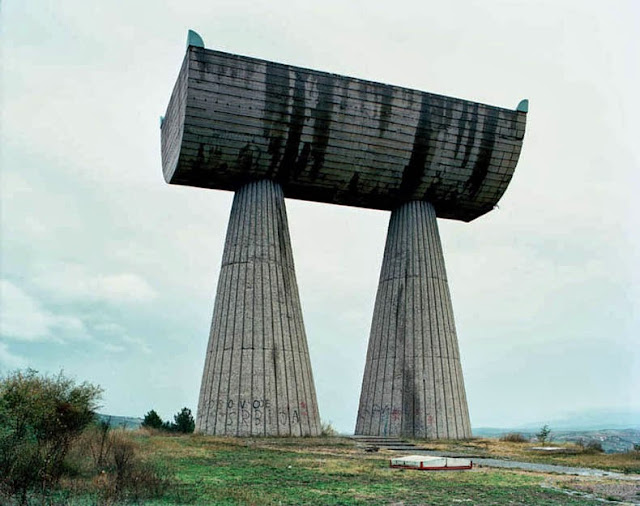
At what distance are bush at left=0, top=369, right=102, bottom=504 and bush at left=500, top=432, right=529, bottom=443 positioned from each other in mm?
18476

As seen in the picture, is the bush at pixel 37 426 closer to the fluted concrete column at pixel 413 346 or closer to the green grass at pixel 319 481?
the green grass at pixel 319 481

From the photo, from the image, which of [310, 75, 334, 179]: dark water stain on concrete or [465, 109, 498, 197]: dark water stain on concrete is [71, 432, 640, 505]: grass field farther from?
[465, 109, 498, 197]: dark water stain on concrete

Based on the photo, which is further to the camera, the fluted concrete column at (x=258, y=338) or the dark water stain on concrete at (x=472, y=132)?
the dark water stain on concrete at (x=472, y=132)

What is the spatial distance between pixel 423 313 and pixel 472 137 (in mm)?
7053

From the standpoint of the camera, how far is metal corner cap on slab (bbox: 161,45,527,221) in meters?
22.8

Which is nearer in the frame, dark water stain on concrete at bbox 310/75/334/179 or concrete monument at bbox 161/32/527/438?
concrete monument at bbox 161/32/527/438

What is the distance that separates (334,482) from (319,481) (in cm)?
27

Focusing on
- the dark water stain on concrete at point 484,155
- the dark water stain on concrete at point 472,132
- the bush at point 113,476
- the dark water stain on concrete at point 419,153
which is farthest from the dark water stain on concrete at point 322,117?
the bush at point 113,476

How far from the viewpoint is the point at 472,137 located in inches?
1037

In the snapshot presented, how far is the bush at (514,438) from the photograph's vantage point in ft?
84.8

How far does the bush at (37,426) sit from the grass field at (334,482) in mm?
1283

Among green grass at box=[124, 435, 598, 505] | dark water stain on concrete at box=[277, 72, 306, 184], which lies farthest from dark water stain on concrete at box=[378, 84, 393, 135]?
green grass at box=[124, 435, 598, 505]

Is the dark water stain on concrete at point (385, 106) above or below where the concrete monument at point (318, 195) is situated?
above

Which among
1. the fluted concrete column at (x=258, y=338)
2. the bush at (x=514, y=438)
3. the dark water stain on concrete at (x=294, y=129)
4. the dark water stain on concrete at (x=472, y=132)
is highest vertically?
the dark water stain on concrete at (x=472, y=132)
